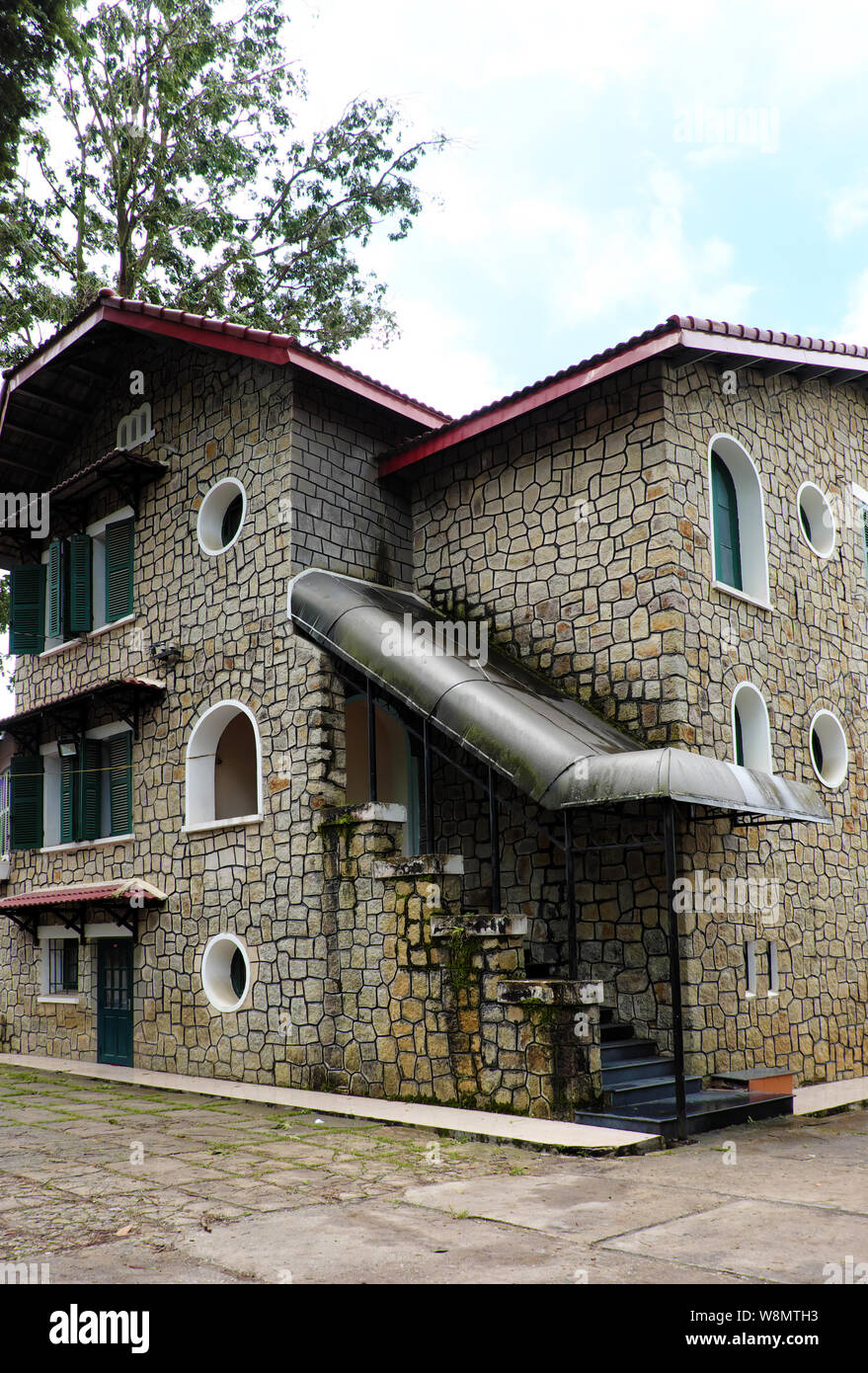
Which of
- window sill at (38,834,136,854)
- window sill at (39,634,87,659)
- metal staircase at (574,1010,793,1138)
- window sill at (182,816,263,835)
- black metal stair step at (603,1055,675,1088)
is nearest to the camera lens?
metal staircase at (574,1010,793,1138)

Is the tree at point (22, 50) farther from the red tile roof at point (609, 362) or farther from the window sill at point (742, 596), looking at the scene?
the window sill at point (742, 596)

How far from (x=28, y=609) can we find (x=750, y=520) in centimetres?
954

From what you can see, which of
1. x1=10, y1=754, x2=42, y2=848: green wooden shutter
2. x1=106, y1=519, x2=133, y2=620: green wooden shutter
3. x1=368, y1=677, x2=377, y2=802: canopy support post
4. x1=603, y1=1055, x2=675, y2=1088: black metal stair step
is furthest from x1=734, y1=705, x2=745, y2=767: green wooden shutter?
x1=10, y1=754, x2=42, y2=848: green wooden shutter

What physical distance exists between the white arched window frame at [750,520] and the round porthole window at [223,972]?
6.28 metres

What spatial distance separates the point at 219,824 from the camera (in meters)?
11.8

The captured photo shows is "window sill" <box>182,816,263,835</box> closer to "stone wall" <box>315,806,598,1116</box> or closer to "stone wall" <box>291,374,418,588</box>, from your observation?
"stone wall" <box>315,806,598,1116</box>

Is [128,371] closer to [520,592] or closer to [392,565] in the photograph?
[392,565]

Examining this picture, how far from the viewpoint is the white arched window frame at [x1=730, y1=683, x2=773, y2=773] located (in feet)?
36.0

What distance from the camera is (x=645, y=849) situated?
31.8ft

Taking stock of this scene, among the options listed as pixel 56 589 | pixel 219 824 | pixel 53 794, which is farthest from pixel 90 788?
pixel 219 824

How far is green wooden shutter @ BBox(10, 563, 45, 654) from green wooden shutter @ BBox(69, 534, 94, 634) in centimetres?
124

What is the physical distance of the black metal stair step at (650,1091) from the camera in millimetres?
8461

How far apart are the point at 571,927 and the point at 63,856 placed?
806 centimetres

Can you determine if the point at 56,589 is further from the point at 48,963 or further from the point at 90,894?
the point at 48,963
